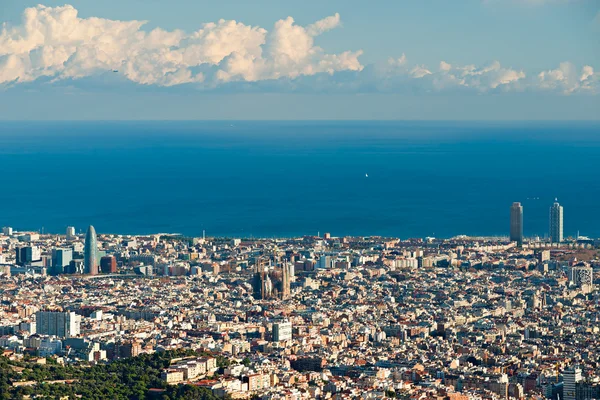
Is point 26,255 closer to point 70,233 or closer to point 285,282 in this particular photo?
point 70,233

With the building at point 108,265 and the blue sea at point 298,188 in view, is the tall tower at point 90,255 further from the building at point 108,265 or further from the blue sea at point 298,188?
the blue sea at point 298,188

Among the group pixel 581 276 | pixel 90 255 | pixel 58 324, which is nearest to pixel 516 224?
pixel 581 276

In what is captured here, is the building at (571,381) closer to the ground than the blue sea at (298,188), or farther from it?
closer to the ground

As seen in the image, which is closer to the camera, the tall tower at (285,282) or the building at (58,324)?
the building at (58,324)

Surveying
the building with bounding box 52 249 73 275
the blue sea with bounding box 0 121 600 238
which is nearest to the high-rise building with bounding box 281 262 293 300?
the building with bounding box 52 249 73 275

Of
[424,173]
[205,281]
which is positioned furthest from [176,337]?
[424,173]

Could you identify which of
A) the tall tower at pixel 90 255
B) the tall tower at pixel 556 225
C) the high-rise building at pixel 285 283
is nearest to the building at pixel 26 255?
the tall tower at pixel 90 255

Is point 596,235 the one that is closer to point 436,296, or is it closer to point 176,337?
point 436,296
